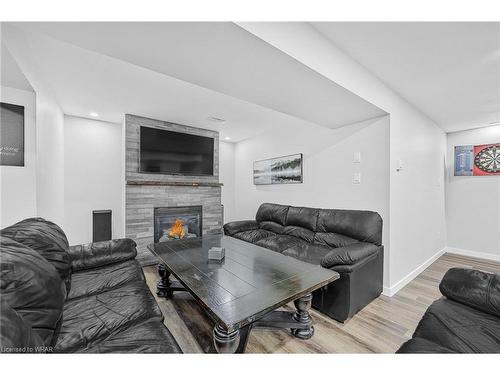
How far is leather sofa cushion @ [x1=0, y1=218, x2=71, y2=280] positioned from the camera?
131 cm

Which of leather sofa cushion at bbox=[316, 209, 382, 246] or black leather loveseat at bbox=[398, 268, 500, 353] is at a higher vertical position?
leather sofa cushion at bbox=[316, 209, 382, 246]

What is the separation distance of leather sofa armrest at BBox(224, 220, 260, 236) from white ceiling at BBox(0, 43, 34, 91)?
2.77m

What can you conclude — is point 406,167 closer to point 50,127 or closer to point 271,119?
point 271,119

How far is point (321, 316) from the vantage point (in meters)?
1.97

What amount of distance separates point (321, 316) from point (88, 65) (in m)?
3.31

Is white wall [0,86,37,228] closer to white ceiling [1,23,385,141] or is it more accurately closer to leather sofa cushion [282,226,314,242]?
white ceiling [1,23,385,141]

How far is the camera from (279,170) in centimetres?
404

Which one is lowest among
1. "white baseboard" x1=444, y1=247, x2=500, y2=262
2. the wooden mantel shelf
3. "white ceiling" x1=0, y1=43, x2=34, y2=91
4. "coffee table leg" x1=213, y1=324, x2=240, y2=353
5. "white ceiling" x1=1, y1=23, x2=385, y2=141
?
"white baseboard" x1=444, y1=247, x2=500, y2=262

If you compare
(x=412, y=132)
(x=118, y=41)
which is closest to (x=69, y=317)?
(x=118, y=41)

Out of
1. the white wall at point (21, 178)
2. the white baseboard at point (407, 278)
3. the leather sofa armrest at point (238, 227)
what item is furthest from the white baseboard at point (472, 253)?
the white wall at point (21, 178)

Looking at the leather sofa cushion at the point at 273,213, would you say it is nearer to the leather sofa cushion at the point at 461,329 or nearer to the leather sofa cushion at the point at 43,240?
the leather sofa cushion at the point at 461,329

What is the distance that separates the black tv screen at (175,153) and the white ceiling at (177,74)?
1.25ft

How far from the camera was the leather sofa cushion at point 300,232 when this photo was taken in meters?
2.94

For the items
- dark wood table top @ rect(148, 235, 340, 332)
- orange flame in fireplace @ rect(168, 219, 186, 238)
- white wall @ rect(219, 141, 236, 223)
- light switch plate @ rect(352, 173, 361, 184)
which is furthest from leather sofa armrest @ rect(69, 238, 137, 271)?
white wall @ rect(219, 141, 236, 223)
